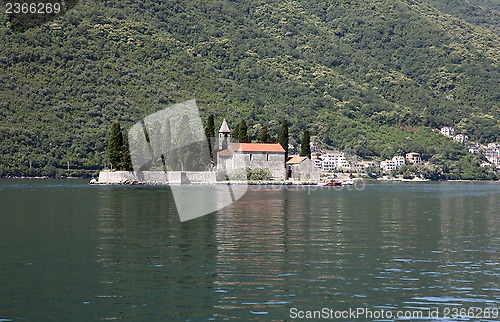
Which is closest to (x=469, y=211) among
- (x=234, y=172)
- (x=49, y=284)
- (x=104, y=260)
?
(x=104, y=260)

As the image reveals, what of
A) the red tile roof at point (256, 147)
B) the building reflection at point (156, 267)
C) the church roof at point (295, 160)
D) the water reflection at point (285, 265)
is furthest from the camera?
the church roof at point (295, 160)

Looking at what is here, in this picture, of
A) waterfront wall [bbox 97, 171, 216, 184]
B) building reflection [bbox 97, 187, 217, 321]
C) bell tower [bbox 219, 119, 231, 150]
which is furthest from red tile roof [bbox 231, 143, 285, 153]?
building reflection [bbox 97, 187, 217, 321]

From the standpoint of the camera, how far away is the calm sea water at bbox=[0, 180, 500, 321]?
22156 millimetres

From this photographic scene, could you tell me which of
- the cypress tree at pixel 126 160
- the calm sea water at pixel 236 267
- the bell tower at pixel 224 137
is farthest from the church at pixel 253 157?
the calm sea water at pixel 236 267

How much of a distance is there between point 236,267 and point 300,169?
104m

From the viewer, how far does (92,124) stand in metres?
190

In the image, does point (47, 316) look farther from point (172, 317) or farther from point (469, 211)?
point (469, 211)

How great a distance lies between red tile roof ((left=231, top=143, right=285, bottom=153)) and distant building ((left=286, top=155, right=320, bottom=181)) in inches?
157

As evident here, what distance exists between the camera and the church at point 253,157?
126m

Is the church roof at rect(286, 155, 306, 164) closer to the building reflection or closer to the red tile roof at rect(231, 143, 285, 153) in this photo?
the red tile roof at rect(231, 143, 285, 153)

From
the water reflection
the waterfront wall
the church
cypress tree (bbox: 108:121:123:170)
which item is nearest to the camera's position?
the water reflection

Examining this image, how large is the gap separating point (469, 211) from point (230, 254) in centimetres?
3578

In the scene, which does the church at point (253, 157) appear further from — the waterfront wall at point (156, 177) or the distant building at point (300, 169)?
the waterfront wall at point (156, 177)

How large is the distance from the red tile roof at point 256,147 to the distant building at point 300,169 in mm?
3981
